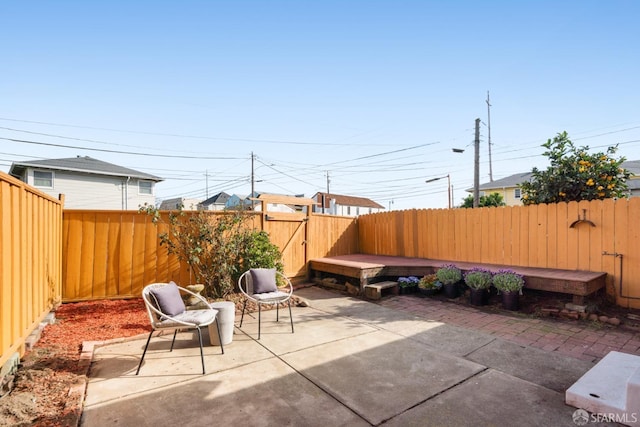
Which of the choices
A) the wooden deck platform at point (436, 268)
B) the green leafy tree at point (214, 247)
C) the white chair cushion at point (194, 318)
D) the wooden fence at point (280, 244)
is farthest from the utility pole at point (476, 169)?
the white chair cushion at point (194, 318)

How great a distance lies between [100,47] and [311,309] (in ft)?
24.3

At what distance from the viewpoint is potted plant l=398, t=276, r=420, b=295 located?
20.5 ft

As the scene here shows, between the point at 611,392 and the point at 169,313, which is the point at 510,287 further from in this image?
the point at 169,313

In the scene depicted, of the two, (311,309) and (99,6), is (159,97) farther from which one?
(311,309)

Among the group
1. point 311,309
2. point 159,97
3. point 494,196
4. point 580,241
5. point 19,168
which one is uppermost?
point 159,97

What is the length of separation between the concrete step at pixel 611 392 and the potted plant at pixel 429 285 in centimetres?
318

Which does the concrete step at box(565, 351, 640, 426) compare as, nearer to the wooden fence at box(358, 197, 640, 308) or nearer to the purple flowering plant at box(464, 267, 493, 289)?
the purple flowering plant at box(464, 267, 493, 289)

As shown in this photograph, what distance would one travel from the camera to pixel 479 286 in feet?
17.2

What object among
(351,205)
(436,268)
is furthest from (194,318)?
(351,205)

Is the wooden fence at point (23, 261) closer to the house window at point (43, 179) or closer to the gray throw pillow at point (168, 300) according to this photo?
the gray throw pillow at point (168, 300)

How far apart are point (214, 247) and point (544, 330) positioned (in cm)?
511

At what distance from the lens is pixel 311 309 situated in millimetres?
5273

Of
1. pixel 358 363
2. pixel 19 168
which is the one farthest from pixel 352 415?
pixel 19 168

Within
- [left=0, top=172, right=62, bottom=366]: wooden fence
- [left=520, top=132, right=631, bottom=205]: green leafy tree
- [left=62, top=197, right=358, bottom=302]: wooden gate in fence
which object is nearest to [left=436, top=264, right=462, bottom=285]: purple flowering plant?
[left=520, top=132, right=631, bottom=205]: green leafy tree
